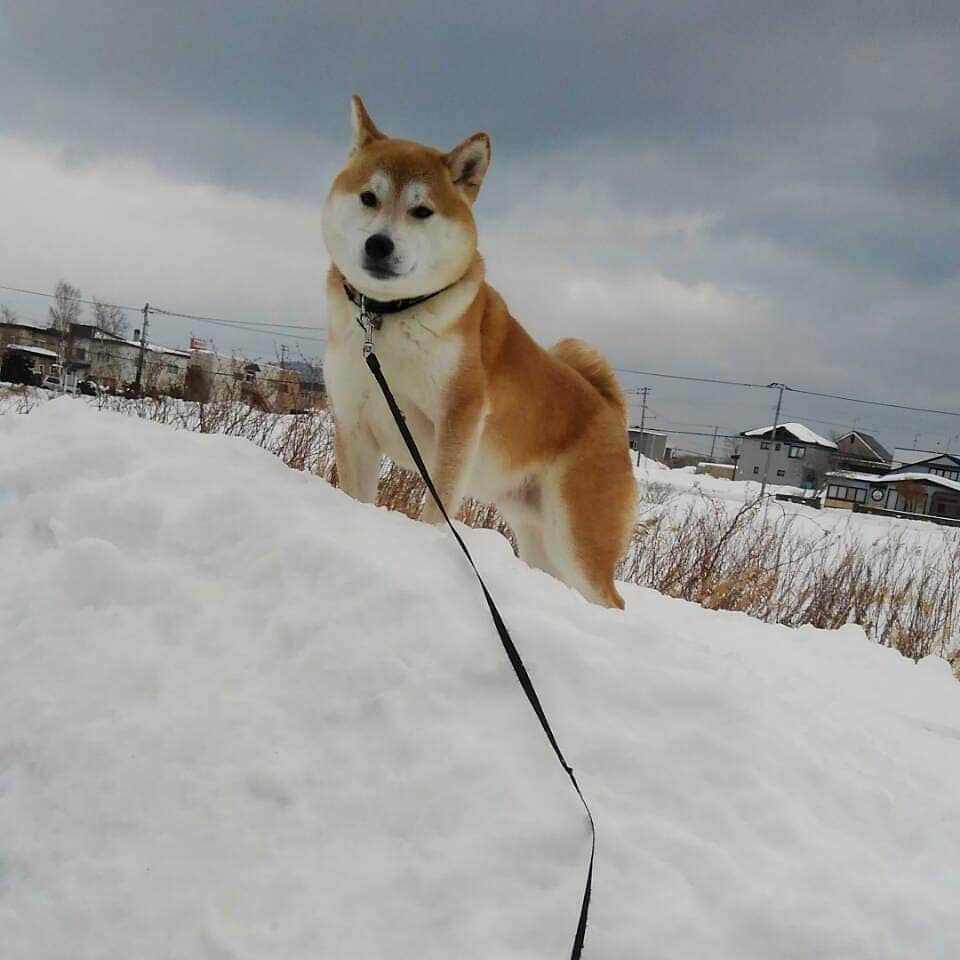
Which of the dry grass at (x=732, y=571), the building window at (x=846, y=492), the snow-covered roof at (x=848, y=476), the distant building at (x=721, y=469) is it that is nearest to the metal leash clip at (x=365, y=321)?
the dry grass at (x=732, y=571)

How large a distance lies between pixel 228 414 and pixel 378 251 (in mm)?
6647

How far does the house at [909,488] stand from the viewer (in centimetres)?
5588

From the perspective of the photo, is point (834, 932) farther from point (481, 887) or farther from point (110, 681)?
point (110, 681)

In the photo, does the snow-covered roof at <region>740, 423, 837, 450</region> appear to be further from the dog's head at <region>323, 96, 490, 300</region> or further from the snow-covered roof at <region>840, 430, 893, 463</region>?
the dog's head at <region>323, 96, 490, 300</region>

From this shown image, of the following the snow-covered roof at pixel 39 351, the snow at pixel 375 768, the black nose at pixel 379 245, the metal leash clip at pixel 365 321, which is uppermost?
the snow-covered roof at pixel 39 351

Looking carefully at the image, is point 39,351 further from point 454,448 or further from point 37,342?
point 454,448

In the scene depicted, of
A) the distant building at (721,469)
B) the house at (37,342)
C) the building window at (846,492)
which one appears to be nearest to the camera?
the house at (37,342)

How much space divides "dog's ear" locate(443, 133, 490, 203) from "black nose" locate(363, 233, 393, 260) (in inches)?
23.5

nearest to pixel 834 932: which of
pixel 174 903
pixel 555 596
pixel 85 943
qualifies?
pixel 555 596

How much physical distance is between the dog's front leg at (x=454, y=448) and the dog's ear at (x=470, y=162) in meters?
1.05

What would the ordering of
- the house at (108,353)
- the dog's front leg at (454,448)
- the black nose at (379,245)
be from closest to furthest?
the black nose at (379,245) → the dog's front leg at (454,448) → the house at (108,353)

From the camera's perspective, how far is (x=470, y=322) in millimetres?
3152

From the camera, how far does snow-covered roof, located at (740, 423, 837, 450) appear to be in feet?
211

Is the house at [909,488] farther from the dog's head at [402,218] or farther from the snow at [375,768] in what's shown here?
the snow at [375,768]
